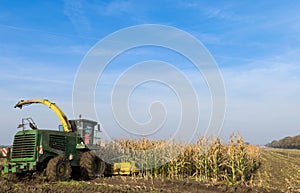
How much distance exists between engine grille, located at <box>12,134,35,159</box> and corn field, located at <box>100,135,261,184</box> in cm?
368

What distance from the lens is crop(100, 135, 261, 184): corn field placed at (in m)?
14.2

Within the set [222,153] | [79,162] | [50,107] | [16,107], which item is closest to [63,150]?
[79,162]

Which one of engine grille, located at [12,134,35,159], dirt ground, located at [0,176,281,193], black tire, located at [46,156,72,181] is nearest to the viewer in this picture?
dirt ground, located at [0,176,281,193]

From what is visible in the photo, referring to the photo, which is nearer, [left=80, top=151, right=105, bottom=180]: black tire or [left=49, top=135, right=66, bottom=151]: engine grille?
[left=49, top=135, right=66, bottom=151]: engine grille

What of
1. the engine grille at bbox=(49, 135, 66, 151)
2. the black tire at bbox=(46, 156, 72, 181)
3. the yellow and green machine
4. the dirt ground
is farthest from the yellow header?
the dirt ground

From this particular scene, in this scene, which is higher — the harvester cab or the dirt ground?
the harvester cab

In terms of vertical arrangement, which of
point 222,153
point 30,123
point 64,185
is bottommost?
point 64,185

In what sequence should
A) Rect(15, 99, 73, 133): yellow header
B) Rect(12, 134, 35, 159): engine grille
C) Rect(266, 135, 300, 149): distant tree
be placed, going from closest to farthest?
1. Rect(12, 134, 35, 159): engine grille
2. Rect(15, 99, 73, 133): yellow header
3. Rect(266, 135, 300, 149): distant tree

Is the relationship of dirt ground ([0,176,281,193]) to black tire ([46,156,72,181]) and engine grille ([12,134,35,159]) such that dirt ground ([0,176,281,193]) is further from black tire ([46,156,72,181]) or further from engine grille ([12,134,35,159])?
engine grille ([12,134,35,159])

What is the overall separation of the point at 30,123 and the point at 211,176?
803 centimetres

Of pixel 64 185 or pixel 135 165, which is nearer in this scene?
pixel 64 185

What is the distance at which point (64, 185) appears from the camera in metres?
11.1

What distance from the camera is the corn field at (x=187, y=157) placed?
1423 centimetres

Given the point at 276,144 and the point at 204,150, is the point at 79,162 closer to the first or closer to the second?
the point at 204,150
